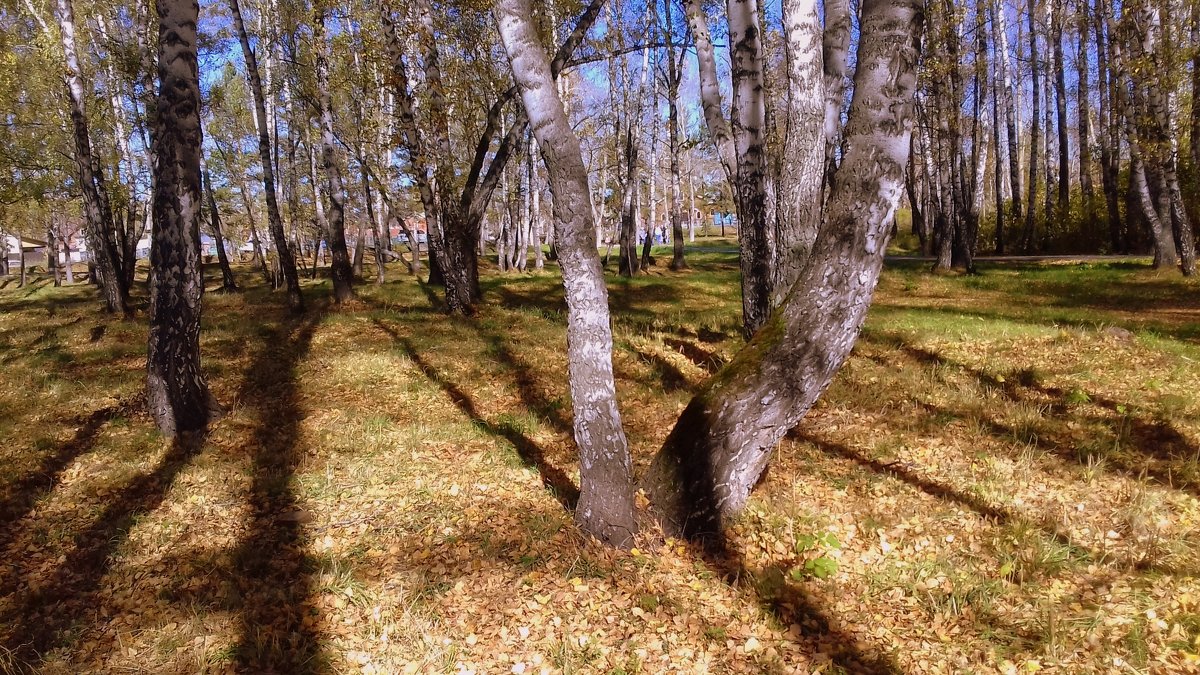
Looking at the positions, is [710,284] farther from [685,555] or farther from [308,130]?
[308,130]

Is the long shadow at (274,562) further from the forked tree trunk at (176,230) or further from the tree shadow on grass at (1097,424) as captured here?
the tree shadow on grass at (1097,424)

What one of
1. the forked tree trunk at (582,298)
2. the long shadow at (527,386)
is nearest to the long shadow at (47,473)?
the forked tree trunk at (582,298)

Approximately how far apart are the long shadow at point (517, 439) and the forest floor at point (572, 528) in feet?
0.14

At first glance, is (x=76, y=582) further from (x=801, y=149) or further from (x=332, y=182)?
(x=332, y=182)

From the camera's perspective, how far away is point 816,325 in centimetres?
406

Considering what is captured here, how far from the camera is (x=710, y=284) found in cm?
1658

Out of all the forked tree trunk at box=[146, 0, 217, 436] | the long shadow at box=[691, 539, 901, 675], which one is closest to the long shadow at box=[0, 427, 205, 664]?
the forked tree trunk at box=[146, 0, 217, 436]

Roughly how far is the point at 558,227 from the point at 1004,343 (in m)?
7.52

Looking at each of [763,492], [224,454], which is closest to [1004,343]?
[763,492]

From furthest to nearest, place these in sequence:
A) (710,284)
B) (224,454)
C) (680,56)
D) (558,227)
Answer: (680,56)
(710,284)
(224,454)
(558,227)

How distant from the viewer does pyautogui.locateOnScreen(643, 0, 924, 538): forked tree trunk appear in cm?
382

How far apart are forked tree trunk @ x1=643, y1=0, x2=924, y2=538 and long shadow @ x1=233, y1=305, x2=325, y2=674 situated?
2.48 m

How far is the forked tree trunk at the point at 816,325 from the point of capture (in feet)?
12.5

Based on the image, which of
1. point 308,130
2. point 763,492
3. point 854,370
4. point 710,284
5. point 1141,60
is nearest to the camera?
point 763,492
